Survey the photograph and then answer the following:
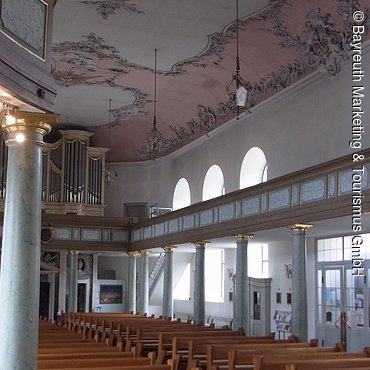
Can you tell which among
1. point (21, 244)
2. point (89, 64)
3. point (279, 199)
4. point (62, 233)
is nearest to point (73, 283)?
point (62, 233)

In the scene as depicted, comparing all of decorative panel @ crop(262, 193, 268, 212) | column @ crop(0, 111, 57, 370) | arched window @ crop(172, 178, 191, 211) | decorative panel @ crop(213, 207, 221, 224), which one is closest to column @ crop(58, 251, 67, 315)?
arched window @ crop(172, 178, 191, 211)

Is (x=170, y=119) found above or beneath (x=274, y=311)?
above

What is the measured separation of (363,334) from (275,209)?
4.63 metres

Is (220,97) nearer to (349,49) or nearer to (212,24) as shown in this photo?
(212,24)

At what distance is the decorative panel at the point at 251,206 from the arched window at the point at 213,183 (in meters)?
7.38

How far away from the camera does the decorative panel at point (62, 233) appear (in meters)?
26.9

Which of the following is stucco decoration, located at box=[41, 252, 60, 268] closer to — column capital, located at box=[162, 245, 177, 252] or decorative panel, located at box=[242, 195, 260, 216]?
column capital, located at box=[162, 245, 177, 252]

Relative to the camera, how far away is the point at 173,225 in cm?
2400

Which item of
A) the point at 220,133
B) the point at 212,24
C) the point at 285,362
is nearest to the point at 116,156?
the point at 220,133

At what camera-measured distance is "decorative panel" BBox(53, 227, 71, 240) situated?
2686 centimetres

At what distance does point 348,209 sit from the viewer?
1341cm

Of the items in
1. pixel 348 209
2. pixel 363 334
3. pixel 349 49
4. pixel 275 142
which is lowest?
pixel 363 334

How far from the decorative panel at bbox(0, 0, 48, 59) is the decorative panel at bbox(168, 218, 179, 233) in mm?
16465

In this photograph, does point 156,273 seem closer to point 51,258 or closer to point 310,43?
point 51,258
